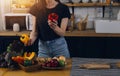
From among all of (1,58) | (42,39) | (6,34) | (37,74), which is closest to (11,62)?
(1,58)

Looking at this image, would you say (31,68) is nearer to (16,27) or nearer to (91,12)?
(16,27)

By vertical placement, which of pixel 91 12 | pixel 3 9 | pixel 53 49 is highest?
pixel 3 9

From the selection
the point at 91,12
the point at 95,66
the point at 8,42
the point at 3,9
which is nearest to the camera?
the point at 95,66

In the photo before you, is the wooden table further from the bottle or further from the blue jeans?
the bottle

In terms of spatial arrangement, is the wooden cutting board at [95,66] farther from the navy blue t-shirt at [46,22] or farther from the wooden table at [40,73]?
the navy blue t-shirt at [46,22]

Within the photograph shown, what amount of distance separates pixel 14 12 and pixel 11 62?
6.85 ft

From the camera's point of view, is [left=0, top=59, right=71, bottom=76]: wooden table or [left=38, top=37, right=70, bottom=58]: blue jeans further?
[left=38, top=37, right=70, bottom=58]: blue jeans

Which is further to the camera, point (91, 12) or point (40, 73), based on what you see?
point (91, 12)

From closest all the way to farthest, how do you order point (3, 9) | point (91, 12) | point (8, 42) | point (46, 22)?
point (46, 22) → point (8, 42) → point (3, 9) → point (91, 12)

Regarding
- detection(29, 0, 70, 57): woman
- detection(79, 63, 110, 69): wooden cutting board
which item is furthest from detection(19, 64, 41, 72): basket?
detection(29, 0, 70, 57): woman

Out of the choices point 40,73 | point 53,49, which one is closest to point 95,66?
point 40,73

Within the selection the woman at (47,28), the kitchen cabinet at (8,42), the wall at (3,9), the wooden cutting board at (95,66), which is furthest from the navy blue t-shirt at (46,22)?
the wall at (3,9)

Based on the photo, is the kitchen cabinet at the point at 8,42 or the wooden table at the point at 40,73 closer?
the wooden table at the point at 40,73

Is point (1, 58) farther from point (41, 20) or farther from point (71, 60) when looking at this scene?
point (41, 20)
